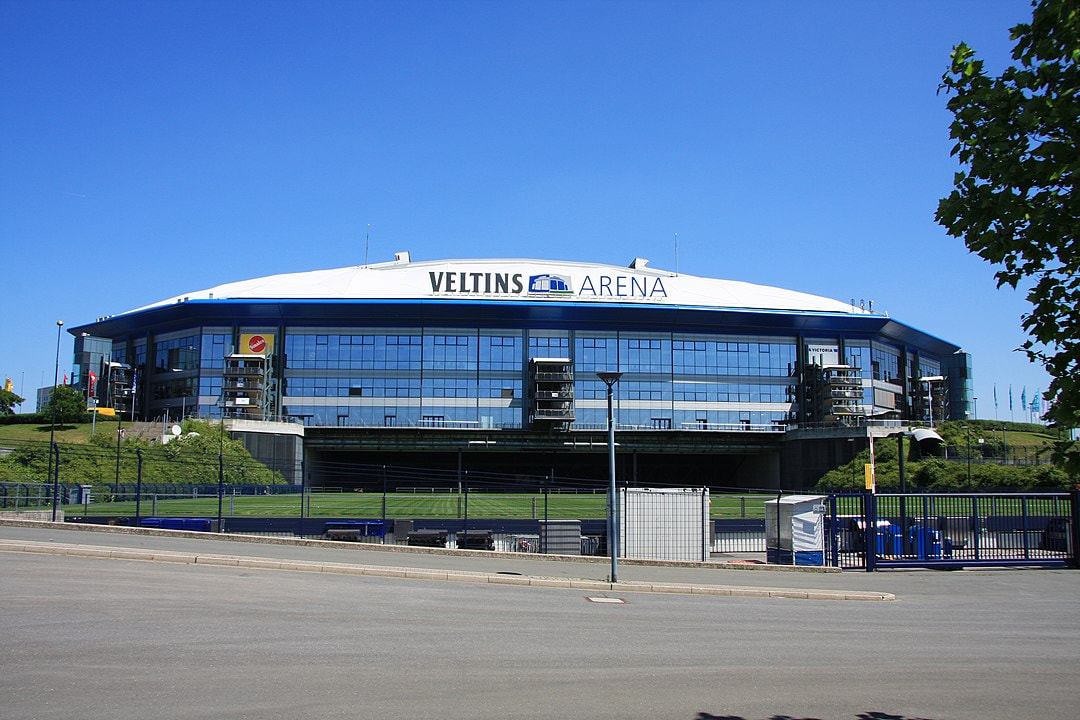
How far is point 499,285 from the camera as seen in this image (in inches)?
3479

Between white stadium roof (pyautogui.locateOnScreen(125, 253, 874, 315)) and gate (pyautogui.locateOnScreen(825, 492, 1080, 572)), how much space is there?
61.4 meters

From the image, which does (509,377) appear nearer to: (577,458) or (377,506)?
(577,458)

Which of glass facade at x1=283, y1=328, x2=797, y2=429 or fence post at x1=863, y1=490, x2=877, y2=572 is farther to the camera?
glass facade at x1=283, y1=328, x2=797, y2=429

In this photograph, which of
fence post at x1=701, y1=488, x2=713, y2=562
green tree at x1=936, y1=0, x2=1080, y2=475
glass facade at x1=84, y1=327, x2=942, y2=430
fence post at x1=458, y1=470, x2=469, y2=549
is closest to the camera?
green tree at x1=936, y1=0, x2=1080, y2=475

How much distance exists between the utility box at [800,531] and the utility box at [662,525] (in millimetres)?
2200

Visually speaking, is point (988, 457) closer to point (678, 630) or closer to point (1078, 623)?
point (1078, 623)

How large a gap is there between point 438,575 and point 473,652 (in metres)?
7.68

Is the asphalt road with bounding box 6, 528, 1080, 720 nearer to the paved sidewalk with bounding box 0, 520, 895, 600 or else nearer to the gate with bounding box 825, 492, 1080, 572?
the paved sidewalk with bounding box 0, 520, 895, 600

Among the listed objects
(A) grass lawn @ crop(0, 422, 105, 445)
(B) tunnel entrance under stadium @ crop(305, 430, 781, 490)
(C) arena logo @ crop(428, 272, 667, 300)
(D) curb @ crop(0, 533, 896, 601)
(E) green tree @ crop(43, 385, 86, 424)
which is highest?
(C) arena logo @ crop(428, 272, 667, 300)

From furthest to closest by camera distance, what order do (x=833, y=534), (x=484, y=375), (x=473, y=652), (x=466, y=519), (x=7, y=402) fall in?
1. (x=7, y=402)
2. (x=484, y=375)
3. (x=466, y=519)
4. (x=833, y=534)
5. (x=473, y=652)

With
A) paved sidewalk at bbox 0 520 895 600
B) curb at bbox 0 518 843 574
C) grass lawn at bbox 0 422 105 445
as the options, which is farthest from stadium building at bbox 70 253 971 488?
paved sidewalk at bbox 0 520 895 600

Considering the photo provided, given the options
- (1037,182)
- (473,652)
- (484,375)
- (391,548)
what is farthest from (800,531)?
(484,375)

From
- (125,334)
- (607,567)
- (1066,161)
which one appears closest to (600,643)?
(1066,161)

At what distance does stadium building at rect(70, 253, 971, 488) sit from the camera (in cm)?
8369
